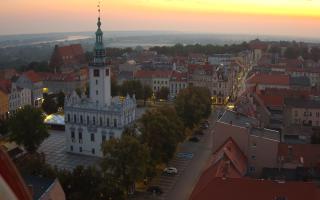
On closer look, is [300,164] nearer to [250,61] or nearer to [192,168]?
[192,168]

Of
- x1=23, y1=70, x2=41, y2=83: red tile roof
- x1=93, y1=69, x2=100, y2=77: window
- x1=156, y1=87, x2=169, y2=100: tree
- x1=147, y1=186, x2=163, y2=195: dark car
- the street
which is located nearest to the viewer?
x1=147, y1=186, x2=163, y2=195: dark car

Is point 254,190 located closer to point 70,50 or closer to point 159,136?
point 159,136

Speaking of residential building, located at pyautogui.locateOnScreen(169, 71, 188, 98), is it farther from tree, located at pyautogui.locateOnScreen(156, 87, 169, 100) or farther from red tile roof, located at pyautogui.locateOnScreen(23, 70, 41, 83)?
red tile roof, located at pyautogui.locateOnScreen(23, 70, 41, 83)

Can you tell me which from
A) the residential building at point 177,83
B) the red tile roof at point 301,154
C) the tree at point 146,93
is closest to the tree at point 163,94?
the tree at point 146,93

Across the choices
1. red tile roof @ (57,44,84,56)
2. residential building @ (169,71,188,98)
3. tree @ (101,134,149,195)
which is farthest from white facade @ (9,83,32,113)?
red tile roof @ (57,44,84,56)

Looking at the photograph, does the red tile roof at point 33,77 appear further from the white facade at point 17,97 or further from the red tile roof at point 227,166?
the red tile roof at point 227,166

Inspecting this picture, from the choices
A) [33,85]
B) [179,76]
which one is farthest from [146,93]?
[33,85]

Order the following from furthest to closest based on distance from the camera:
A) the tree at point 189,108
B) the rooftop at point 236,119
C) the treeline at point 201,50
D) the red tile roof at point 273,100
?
the treeline at point 201,50
the red tile roof at point 273,100
the tree at point 189,108
the rooftop at point 236,119
